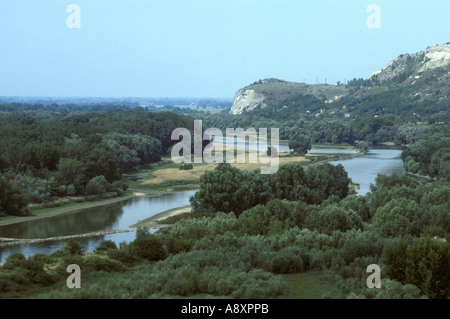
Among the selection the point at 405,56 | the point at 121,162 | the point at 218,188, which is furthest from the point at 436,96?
the point at 218,188

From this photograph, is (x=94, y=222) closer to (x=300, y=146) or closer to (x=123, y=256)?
(x=123, y=256)

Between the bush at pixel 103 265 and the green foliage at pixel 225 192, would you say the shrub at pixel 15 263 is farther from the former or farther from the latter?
the green foliage at pixel 225 192

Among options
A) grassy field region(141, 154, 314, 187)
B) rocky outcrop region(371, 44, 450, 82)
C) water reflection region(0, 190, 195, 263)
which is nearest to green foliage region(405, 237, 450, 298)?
water reflection region(0, 190, 195, 263)

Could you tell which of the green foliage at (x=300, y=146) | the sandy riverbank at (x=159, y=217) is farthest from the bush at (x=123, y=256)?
the green foliage at (x=300, y=146)

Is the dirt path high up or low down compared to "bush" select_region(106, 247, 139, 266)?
down

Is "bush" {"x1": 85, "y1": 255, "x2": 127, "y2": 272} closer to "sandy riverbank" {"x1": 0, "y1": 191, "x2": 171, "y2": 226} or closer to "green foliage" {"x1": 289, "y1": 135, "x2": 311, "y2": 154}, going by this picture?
"sandy riverbank" {"x1": 0, "y1": 191, "x2": 171, "y2": 226}
